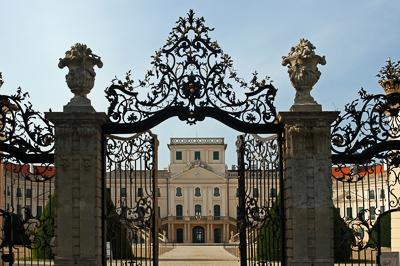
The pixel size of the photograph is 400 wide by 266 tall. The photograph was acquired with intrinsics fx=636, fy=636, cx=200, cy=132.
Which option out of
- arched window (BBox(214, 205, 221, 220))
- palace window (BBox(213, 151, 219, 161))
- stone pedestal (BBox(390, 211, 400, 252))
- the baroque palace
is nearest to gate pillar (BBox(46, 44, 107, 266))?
stone pedestal (BBox(390, 211, 400, 252))

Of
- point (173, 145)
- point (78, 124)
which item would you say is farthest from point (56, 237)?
point (173, 145)

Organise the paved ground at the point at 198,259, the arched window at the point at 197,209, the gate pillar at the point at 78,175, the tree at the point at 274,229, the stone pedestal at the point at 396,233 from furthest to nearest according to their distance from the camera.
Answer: the arched window at the point at 197,209
the paved ground at the point at 198,259
the stone pedestal at the point at 396,233
the tree at the point at 274,229
the gate pillar at the point at 78,175

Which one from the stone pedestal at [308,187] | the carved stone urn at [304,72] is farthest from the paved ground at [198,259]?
the carved stone urn at [304,72]

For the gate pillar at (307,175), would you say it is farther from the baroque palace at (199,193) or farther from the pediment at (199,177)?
the pediment at (199,177)

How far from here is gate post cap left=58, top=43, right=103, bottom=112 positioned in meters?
11.1

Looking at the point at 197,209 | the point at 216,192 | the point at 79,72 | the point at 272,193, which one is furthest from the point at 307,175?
the point at 197,209

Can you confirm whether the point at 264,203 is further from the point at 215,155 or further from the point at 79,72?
the point at 215,155

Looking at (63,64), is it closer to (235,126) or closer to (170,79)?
(170,79)

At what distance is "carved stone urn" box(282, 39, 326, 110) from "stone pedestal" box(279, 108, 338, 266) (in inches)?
9.0

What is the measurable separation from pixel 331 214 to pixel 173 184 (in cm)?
6345

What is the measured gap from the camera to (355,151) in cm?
1150

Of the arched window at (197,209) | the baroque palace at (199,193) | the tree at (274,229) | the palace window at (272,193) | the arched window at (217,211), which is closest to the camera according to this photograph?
the tree at (274,229)

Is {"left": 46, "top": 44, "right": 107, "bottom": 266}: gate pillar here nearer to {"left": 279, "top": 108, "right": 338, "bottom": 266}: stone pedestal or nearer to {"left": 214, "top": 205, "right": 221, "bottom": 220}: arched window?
{"left": 279, "top": 108, "right": 338, "bottom": 266}: stone pedestal

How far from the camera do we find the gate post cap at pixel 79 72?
1113 centimetres
